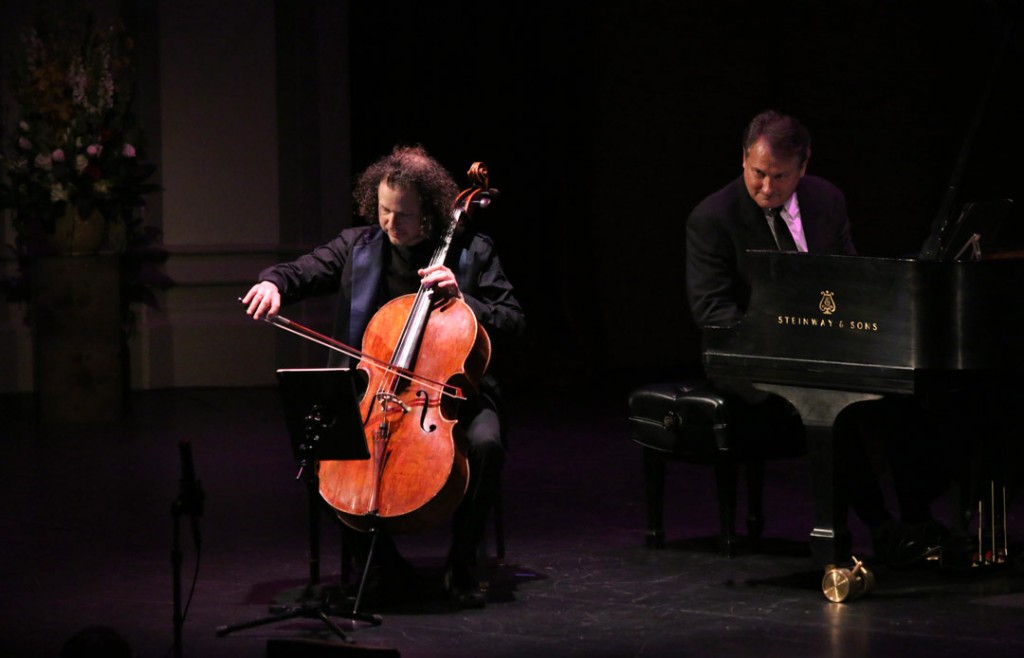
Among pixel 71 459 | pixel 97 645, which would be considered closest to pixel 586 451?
pixel 71 459

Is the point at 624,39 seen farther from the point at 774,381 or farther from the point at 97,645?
the point at 97,645

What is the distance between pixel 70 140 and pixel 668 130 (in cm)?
336

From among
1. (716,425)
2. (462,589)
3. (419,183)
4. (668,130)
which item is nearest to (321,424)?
(462,589)

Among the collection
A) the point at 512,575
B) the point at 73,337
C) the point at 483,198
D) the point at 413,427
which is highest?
the point at 483,198

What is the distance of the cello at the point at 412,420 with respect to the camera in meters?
4.05

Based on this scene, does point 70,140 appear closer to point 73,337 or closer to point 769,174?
point 73,337

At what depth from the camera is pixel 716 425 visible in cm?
466

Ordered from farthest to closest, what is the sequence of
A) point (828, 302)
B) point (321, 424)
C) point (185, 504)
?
1. point (828, 302)
2. point (321, 424)
3. point (185, 504)

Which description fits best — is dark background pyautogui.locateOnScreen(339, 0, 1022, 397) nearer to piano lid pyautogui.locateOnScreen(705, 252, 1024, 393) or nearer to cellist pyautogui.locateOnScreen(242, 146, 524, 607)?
cellist pyautogui.locateOnScreen(242, 146, 524, 607)

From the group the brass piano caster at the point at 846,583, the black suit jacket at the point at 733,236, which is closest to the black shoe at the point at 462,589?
the brass piano caster at the point at 846,583

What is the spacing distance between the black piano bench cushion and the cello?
819mm

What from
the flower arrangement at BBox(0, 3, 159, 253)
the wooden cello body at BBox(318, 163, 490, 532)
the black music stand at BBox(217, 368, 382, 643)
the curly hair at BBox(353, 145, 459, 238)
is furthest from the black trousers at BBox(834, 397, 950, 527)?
the flower arrangement at BBox(0, 3, 159, 253)

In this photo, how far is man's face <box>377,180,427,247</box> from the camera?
443 cm

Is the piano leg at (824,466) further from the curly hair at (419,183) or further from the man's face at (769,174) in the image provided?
the curly hair at (419,183)
